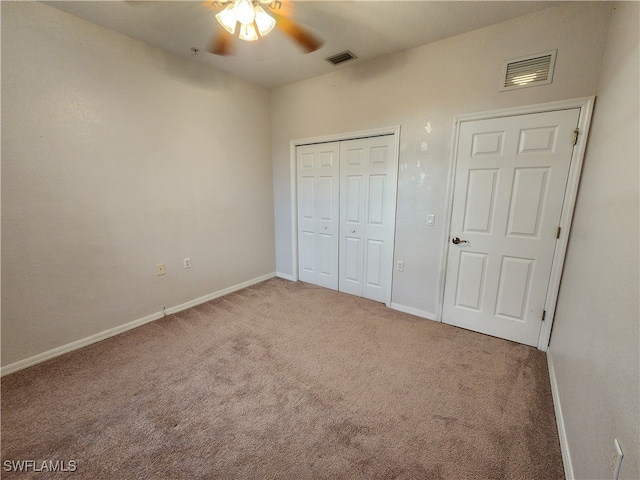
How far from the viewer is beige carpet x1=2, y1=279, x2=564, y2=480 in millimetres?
1334

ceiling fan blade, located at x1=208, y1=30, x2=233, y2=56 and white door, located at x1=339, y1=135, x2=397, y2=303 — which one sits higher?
ceiling fan blade, located at x1=208, y1=30, x2=233, y2=56

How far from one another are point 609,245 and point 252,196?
3391 mm

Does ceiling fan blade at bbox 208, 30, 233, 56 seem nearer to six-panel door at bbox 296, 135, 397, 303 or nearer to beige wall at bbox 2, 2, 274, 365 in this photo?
beige wall at bbox 2, 2, 274, 365

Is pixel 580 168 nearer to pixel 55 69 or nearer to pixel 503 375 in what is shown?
pixel 503 375

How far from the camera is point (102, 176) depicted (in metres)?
2.29

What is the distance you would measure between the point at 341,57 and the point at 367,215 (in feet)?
5.61

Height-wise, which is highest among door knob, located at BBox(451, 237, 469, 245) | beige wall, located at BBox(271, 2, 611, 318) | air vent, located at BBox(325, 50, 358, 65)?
Result: air vent, located at BBox(325, 50, 358, 65)

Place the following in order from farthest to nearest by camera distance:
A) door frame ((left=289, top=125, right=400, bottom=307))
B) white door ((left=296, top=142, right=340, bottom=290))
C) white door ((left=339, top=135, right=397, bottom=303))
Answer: white door ((left=296, top=142, right=340, bottom=290))
white door ((left=339, top=135, right=397, bottom=303))
door frame ((left=289, top=125, right=400, bottom=307))

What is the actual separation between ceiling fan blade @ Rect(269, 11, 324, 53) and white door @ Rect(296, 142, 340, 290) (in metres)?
1.36

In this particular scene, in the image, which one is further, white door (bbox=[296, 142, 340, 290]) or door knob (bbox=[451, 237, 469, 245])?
white door (bbox=[296, 142, 340, 290])

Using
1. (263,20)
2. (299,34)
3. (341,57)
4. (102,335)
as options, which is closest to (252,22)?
(263,20)

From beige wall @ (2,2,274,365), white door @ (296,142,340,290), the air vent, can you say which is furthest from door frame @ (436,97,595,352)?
beige wall @ (2,2,274,365)

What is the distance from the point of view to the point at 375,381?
74.8 inches

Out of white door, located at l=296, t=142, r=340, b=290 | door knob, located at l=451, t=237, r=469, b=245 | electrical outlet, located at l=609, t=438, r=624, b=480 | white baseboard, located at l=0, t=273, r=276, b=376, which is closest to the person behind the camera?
electrical outlet, located at l=609, t=438, r=624, b=480
